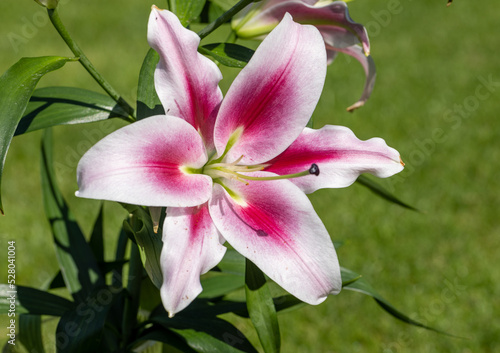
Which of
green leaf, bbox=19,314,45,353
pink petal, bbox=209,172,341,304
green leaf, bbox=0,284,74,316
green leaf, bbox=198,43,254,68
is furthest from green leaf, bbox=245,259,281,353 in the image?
green leaf, bbox=19,314,45,353

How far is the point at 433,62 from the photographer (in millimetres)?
3430

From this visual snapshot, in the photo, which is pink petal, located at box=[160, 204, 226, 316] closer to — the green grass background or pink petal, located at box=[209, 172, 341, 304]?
pink petal, located at box=[209, 172, 341, 304]

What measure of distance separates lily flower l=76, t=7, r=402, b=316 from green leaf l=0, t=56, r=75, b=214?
4.3 inches

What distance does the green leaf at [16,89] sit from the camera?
512 millimetres

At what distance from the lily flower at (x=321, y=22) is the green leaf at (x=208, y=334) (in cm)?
30

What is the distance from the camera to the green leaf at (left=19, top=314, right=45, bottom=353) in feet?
2.86

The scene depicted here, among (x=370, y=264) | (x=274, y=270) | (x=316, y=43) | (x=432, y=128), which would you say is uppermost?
(x=316, y=43)

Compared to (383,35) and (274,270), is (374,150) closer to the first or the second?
(274,270)

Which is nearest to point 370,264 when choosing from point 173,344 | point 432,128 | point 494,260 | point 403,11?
point 494,260

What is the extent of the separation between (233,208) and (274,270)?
0.07m

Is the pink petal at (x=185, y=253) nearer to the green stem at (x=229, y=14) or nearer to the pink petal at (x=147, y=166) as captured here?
the pink petal at (x=147, y=166)

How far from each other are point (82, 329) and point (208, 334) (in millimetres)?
143

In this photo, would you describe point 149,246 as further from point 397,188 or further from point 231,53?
point 397,188

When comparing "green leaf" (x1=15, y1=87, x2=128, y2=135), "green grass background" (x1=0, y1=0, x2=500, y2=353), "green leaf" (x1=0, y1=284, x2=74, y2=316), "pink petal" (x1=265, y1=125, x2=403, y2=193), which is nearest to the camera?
"pink petal" (x1=265, y1=125, x2=403, y2=193)
